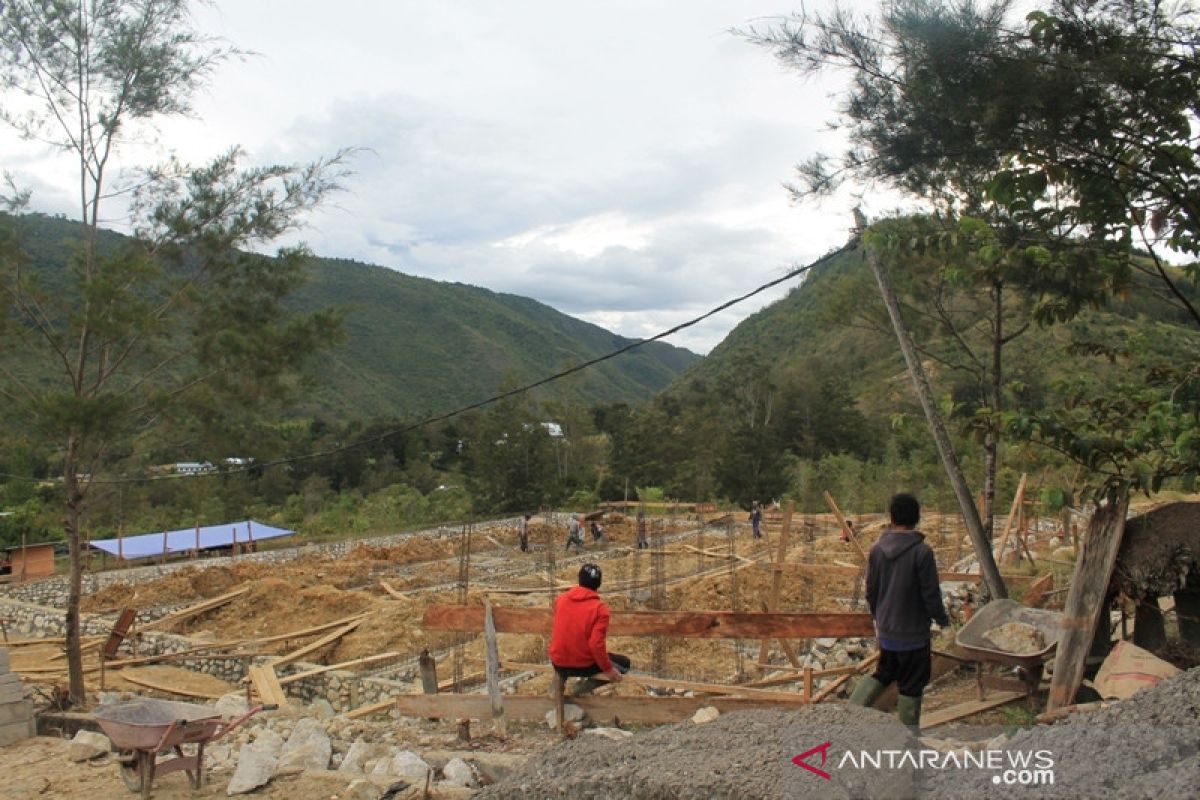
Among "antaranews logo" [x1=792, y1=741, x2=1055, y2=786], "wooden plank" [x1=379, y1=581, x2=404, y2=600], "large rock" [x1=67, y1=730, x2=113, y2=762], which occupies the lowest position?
"wooden plank" [x1=379, y1=581, x2=404, y2=600]

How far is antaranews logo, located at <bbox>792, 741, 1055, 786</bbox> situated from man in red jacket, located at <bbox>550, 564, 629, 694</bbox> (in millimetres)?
2116

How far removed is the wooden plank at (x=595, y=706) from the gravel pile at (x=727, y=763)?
1.45 metres

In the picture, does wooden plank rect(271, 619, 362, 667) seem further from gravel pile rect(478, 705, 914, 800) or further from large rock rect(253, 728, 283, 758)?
gravel pile rect(478, 705, 914, 800)

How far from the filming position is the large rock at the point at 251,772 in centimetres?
516

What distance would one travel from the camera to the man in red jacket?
519 cm

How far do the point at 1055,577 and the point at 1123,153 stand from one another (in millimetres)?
6421

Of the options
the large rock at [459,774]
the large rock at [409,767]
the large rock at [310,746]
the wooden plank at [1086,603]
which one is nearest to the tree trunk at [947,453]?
the wooden plank at [1086,603]

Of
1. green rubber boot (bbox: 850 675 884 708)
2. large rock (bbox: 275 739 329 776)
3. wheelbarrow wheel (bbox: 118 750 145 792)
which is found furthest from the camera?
large rock (bbox: 275 739 329 776)

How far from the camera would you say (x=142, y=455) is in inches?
396

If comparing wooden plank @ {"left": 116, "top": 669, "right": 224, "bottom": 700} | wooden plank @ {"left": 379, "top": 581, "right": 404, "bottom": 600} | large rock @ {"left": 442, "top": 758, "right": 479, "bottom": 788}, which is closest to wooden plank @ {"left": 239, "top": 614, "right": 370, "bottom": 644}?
wooden plank @ {"left": 116, "top": 669, "right": 224, "bottom": 700}

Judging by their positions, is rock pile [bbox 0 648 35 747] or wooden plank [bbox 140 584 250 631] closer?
rock pile [bbox 0 648 35 747]

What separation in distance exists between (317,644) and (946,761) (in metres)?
9.74

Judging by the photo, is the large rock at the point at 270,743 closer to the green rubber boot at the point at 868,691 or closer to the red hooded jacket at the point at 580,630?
the red hooded jacket at the point at 580,630

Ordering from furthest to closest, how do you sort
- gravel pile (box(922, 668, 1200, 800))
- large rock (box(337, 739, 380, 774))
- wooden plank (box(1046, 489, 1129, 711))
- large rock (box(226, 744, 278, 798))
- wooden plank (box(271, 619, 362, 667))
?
1. wooden plank (box(271, 619, 362, 667))
2. large rock (box(337, 739, 380, 774))
3. large rock (box(226, 744, 278, 798))
4. wooden plank (box(1046, 489, 1129, 711))
5. gravel pile (box(922, 668, 1200, 800))
